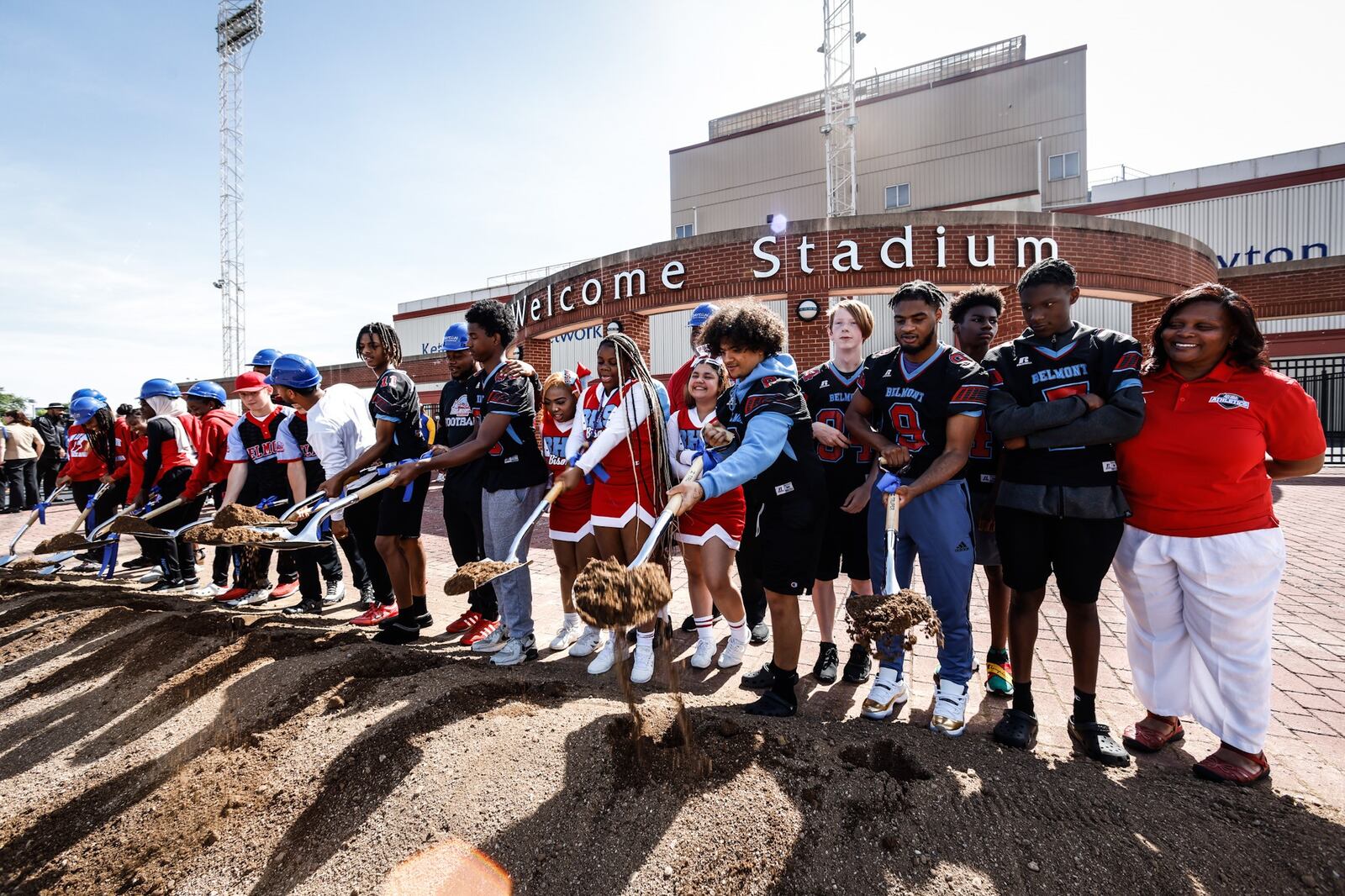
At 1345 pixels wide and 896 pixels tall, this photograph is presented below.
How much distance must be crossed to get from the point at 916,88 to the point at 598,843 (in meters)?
28.0

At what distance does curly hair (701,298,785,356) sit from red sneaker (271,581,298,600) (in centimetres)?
510

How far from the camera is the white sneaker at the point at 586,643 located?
389 cm

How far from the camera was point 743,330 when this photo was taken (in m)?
2.76

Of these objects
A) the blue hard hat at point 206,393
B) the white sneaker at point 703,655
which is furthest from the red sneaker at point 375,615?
the blue hard hat at point 206,393

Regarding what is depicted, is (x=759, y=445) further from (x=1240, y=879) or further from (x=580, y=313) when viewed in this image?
(x=580, y=313)

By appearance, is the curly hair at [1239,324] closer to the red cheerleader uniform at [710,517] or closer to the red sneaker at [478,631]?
the red cheerleader uniform at [710,517]

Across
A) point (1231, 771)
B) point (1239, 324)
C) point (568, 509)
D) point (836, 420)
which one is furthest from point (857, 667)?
point (1239, 324)

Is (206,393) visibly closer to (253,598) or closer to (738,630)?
(253,598)

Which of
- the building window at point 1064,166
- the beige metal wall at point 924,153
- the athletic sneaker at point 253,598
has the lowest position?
the athletic sneaker at point 253,598

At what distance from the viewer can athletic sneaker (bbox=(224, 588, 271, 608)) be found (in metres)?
5.36

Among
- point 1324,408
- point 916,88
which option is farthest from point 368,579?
point 916,88

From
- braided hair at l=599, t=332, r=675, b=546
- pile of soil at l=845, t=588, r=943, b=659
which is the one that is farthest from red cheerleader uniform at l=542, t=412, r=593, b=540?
pile of soil at l=845, t=588, r=943, b=659

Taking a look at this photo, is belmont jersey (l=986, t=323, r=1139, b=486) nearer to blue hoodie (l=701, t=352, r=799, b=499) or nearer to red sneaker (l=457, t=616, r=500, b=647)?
blue hoodie (l=701, t=352, r=799, b=499)

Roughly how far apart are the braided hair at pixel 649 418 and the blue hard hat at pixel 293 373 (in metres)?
2.53
